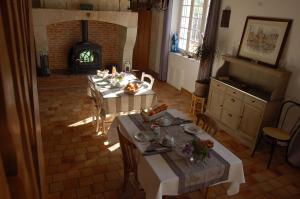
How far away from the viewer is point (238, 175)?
7.57ft

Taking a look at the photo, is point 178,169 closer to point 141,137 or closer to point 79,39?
point 141,137

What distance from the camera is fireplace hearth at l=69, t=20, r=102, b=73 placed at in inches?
250

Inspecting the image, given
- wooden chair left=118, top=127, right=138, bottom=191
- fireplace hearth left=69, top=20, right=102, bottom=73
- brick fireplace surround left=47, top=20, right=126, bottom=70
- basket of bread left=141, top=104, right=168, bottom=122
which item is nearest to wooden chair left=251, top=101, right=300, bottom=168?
basket of bread left=141, top=104, right=168, bottom=122

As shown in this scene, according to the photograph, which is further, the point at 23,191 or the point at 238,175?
the point at 238,175

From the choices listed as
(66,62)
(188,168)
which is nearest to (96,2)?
(66,62)

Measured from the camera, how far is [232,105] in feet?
13.8

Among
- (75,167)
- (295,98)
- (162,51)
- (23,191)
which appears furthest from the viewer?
(162,51)

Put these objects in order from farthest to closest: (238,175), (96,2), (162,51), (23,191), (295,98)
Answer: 1. (162,51)
2. (96,2)
3. (295,98)
4. (238,175)
5. (23,191)

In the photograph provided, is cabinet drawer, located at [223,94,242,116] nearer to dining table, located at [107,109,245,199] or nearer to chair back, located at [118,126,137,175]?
dining table, located at [107,109,245,199]

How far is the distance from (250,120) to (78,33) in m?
4.86

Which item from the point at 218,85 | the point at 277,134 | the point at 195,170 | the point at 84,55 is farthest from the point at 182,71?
the point at 195,170

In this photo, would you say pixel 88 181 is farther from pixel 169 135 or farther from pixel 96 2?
pixel 96 2

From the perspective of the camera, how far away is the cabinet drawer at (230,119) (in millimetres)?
4172

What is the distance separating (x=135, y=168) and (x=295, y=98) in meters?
2.72
